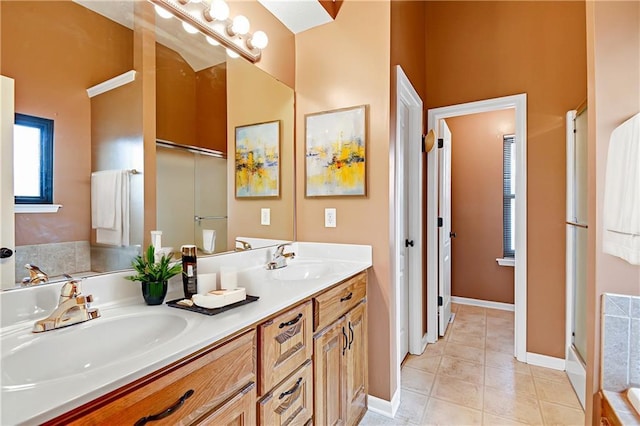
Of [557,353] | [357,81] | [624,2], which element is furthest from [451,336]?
[624,2]

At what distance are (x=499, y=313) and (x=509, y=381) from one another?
59.1 inches

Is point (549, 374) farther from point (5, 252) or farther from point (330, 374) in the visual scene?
point (5, 252)

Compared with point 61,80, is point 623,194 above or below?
below

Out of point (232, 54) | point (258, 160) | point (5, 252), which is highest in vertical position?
point (232, 54)

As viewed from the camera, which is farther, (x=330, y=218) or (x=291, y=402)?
(x=330, y=218)

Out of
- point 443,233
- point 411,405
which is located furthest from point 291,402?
point 443,233

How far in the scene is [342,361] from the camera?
1.50 meters

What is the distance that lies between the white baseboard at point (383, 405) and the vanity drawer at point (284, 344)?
0.88 m

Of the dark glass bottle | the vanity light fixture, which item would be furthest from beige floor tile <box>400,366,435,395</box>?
the vanity light fixture

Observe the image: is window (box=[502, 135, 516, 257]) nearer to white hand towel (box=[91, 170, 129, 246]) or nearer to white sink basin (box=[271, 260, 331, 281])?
white sink basin (box=[271, 260, 331, 281])

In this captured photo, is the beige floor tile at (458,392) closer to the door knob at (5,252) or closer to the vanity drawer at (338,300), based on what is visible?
the vanity drawer at (338,300)

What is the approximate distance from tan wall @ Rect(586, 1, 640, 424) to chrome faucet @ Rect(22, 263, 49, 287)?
6.61 ft

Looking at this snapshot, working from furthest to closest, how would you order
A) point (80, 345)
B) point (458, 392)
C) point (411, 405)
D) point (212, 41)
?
point (458, 392), point (411, 405), point (212, 41), point (80, 345)

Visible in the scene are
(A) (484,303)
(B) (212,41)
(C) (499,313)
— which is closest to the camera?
(B) (212,41)
